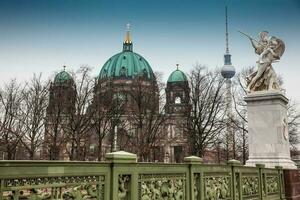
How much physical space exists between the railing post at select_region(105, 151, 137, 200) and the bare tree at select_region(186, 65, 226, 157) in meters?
24.2

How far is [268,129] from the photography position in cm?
1255

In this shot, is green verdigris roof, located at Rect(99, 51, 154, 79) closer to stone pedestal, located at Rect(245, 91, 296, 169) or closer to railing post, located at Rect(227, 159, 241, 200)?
stone pedestal, located at Rect(245, 91, 296, 169)

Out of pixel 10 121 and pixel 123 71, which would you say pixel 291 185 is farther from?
pixel 123 71

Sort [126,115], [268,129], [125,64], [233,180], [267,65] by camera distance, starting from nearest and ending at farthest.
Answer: [233,180] → [268,129] → [267,65] → [126,115] → [125,64]

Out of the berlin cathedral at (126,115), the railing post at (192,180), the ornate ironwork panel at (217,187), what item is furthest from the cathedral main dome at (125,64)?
the railing post at (192,180)

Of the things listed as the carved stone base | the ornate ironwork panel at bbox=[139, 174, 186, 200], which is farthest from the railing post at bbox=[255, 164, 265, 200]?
the ornate ironwork panel at bbox=[139, 174, 186, 200]

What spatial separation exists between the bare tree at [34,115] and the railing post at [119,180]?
71.5ft

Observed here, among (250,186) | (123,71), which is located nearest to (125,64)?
(123,71)

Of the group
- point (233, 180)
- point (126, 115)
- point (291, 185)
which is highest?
point (126, 115)

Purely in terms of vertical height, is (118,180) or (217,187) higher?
(118,180)

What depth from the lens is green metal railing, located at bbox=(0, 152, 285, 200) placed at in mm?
3049

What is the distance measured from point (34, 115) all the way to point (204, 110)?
13889 millimetres

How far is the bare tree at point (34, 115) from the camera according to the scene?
82.6 feet

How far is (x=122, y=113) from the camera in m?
35.3
